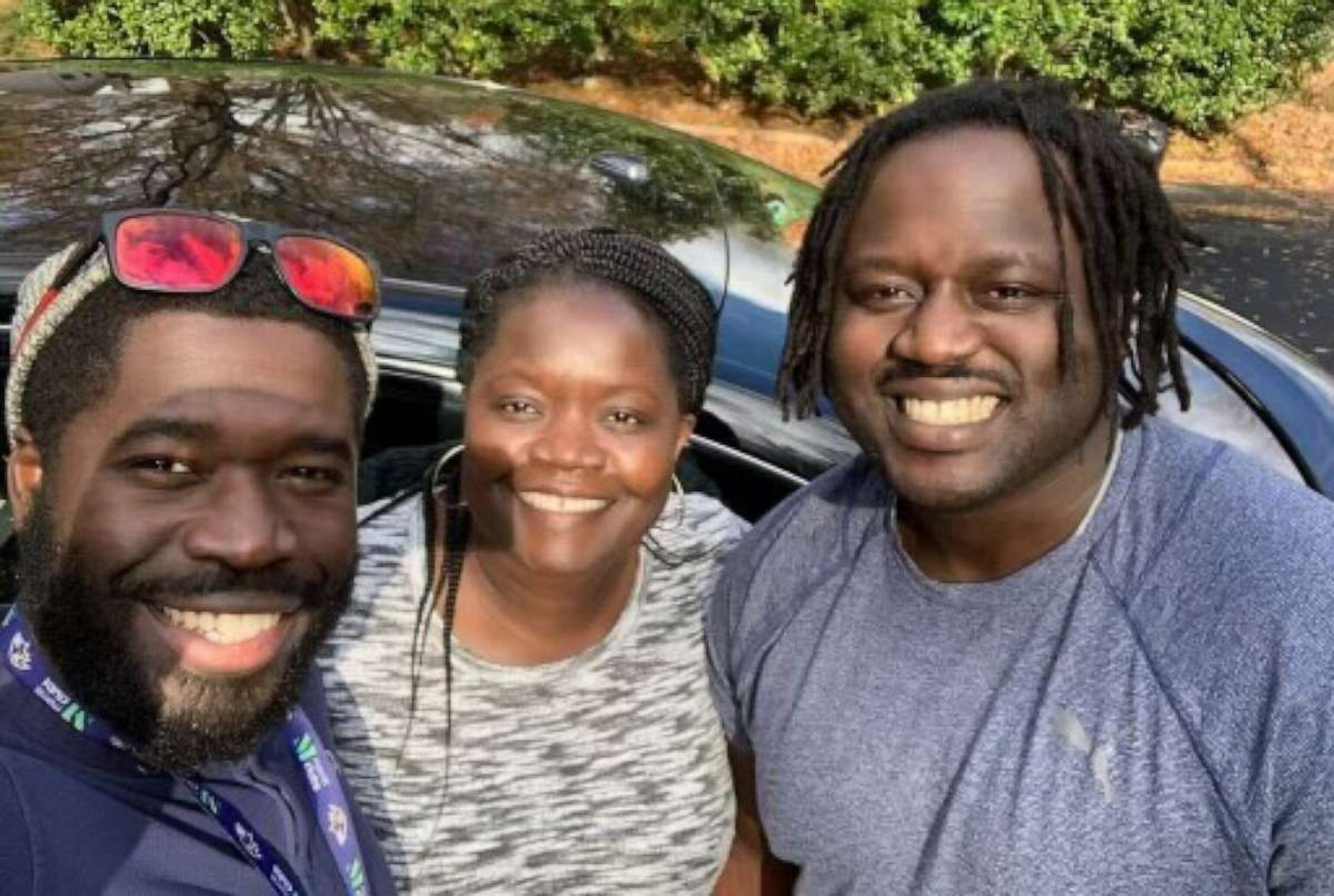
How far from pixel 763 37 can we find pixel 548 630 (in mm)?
8168

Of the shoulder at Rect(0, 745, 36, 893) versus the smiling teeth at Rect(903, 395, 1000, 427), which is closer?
the shoulder at Rect(0, 745, 36, 893)

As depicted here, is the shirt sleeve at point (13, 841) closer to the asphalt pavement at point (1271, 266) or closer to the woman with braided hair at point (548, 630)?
the woman with braided hair at point (548, 630)

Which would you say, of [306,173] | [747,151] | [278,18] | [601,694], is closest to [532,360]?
[601,694]

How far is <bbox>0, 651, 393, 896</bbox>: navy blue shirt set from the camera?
119cm

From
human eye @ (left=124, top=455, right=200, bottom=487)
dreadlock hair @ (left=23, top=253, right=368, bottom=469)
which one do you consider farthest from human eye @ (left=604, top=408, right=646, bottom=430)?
human eye @ (left=124, top=455, right=200, bottom=487)

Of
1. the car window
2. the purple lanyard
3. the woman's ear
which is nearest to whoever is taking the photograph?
the purple lanyard

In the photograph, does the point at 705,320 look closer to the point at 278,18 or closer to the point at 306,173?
the point at 306,173

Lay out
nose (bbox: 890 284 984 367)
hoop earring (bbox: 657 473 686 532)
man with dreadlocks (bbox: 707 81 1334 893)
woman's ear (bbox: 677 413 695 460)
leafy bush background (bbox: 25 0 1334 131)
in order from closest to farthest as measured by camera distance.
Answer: man with dreadlocks (bbox: 707 81 1334 893) → nose (bbox: 890 284 984 367) → woman's ear (bbox: 677 413 695 460) → hoop earring (bbox: 657 473 686 532) → leafy bush background (bbox: 25 0 1334 131)

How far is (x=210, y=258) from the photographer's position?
1.48m

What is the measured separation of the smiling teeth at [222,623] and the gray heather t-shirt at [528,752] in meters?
0.53

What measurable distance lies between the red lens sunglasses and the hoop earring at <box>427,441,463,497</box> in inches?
22.0

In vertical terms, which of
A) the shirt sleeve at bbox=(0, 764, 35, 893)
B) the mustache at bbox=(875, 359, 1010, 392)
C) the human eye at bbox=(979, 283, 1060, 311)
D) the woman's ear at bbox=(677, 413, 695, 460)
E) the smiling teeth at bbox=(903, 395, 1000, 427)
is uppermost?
the human eye at bbox=(979, 283, 1060, 311)

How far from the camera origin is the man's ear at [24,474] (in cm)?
146

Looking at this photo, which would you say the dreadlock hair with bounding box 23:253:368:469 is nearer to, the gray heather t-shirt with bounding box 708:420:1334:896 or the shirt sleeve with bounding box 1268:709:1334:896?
the gray heather t-shirt with bounding box 708:420:1334:896
